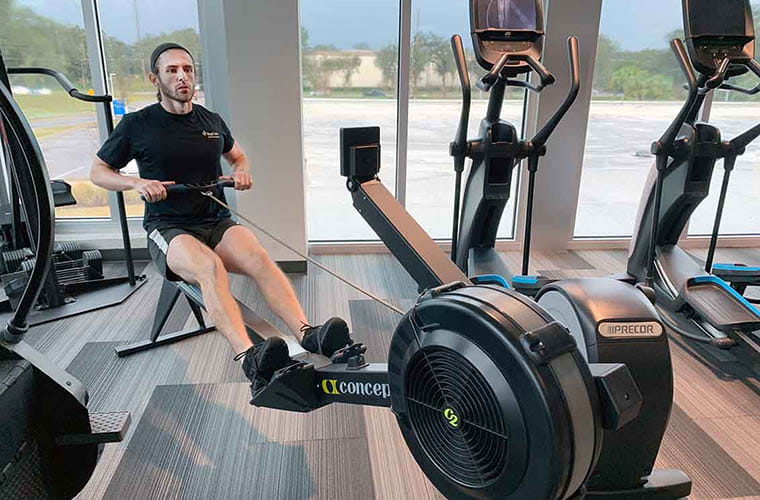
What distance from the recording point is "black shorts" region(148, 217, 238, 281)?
8.03 ft

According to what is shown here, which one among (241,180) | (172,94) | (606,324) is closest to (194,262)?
(241,180)

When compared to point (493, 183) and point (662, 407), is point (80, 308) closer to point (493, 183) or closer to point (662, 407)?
point (493, 183)

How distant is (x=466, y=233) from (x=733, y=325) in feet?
4.72

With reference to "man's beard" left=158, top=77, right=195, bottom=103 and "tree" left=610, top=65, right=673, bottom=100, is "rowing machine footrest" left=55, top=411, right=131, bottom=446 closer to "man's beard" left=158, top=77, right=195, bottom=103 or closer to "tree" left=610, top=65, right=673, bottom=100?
"man's beard" left=158, top=77, right=195, bottom=103

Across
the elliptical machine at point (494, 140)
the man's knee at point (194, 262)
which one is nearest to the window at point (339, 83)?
the elliptical machine at point (494, 140)

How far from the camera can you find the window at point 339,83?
155 inches

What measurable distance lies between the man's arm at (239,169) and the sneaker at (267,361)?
920mm

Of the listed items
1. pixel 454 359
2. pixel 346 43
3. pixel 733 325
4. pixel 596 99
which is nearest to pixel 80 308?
pixel 346 43

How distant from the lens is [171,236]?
2.46 m

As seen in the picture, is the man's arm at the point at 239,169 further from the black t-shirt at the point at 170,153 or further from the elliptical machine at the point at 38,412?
the elliptical machine at the point at 38,412

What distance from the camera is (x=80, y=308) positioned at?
331 cm

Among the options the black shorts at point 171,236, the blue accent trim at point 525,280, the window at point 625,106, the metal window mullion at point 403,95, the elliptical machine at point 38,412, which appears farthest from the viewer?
the window at point 625,106

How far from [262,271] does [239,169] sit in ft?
1.90

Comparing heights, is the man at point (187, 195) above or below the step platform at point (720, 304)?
above
